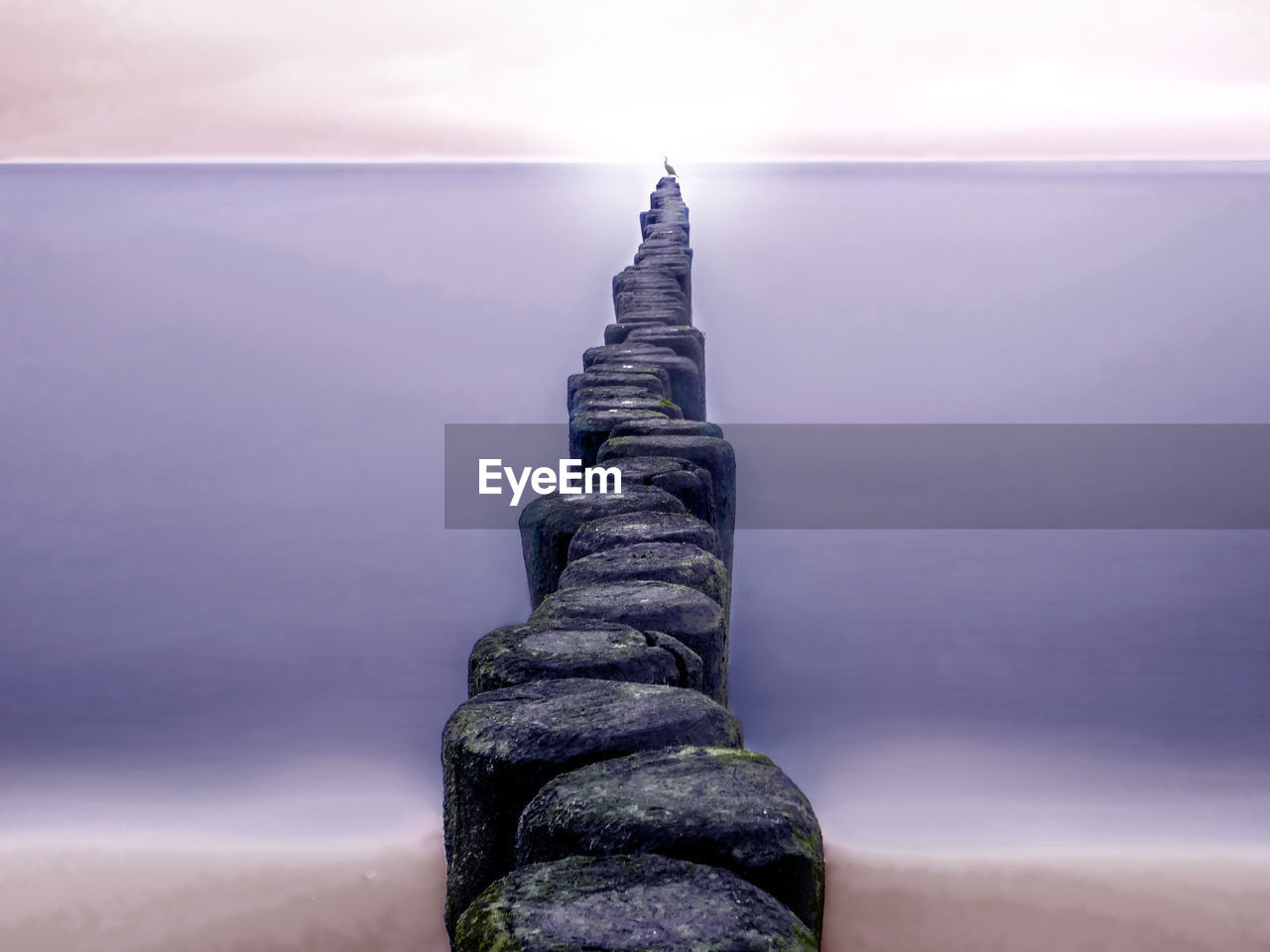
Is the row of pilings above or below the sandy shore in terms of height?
above

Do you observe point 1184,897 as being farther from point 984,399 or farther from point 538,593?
point 984,399

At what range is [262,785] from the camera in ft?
8.03

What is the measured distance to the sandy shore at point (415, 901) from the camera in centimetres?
190

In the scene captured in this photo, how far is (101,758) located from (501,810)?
1.94 meters

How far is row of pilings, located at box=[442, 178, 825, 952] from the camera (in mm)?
775

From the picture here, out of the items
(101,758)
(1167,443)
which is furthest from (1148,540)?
(101,758)
